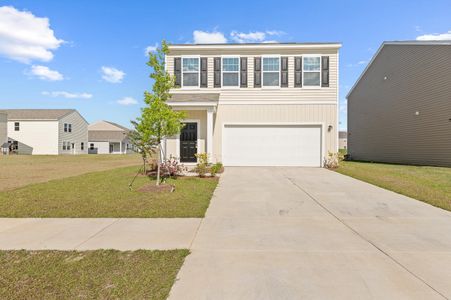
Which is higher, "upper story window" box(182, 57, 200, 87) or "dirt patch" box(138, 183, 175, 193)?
"upper story window" box(182, 57, 200, 87)

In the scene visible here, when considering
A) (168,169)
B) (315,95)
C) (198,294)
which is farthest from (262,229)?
(315,95)

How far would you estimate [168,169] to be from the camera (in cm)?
1063

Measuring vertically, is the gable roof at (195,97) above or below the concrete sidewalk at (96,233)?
above

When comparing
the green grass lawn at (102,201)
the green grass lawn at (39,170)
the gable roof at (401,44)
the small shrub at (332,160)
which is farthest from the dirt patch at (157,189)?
the gable roof at (401,44)

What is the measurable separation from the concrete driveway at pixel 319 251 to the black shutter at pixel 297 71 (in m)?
9.32

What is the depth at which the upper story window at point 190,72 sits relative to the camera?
49.0 feet

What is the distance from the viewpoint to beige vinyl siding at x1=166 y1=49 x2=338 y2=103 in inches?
570

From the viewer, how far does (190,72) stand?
1495 centimetres

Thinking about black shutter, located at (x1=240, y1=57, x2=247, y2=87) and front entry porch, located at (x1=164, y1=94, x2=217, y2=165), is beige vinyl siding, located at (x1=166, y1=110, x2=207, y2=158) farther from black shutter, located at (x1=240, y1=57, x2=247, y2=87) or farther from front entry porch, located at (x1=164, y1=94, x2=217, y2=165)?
black shutter, located at (x1=240, y1=57, x2=247, y2=87)

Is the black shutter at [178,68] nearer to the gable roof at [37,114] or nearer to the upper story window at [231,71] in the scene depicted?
the upper story window at [231,71]

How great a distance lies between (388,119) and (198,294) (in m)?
22.3

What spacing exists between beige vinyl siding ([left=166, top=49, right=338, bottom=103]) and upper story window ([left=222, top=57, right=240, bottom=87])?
0.33 metres

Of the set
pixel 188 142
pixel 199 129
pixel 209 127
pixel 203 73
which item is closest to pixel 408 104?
pixel 203 73

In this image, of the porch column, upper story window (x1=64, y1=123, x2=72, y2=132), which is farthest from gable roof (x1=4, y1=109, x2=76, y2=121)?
the porch column
